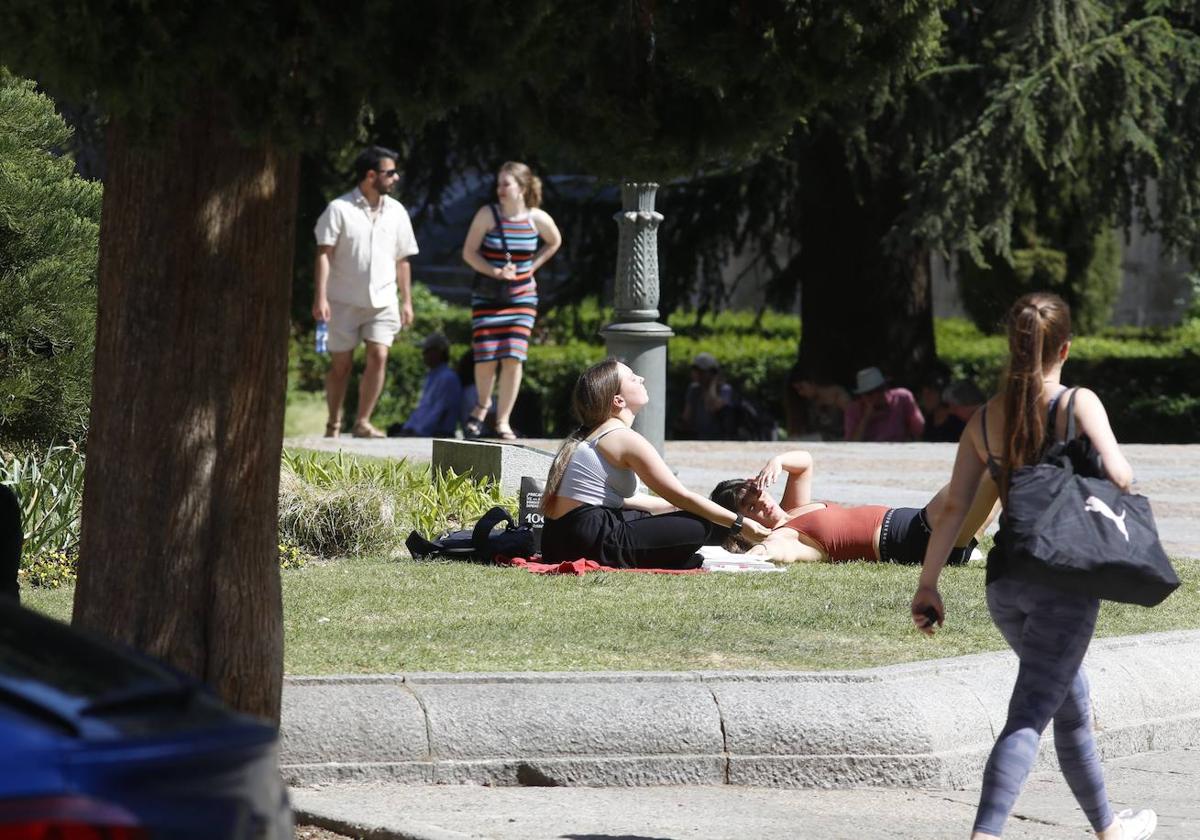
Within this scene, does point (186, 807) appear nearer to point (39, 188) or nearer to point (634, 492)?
point (634, 492)

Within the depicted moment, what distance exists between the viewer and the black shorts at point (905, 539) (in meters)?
8.53

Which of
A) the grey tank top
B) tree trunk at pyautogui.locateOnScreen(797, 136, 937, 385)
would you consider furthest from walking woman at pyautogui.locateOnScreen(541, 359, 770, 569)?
tree trunk at pyautogui.locateOnScreen(797, 136, 937, 385)

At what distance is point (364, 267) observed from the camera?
12.3 m

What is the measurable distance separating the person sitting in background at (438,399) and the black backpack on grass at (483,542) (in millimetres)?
6012

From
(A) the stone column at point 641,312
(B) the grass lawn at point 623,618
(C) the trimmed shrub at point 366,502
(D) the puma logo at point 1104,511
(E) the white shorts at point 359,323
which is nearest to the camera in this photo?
(D) the puma logo at point 1104,511

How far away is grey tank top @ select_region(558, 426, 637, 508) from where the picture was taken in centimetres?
825

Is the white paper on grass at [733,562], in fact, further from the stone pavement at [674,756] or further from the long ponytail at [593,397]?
the stone pavement at [674,756]

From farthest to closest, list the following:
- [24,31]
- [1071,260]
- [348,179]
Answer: [1071,260] → [348,179] → [24,31]

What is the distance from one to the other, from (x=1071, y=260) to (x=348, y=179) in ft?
49.1

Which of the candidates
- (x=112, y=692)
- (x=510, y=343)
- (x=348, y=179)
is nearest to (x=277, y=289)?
(x=112, y=692)

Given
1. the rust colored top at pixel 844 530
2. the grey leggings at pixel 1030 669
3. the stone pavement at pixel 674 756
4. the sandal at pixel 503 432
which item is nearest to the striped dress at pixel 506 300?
the sandal at pixel 503 432

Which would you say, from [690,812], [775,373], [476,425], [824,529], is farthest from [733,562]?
[775,373]

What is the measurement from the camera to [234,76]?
408cm

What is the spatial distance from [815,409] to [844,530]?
8.48 metres
